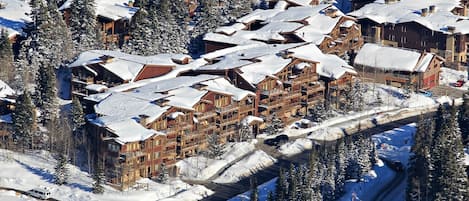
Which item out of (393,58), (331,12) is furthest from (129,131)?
(331,12)

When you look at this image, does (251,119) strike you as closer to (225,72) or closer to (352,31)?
(225,72)

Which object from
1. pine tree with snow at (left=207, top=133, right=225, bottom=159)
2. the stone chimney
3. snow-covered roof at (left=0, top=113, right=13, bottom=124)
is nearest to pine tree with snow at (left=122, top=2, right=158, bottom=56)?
snow-covered roof at (left=0, top=113, right=13, bottom=124)

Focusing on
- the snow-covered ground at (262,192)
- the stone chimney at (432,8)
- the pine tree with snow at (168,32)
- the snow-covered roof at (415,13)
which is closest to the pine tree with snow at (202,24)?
the pine tree with snow at (168,32)

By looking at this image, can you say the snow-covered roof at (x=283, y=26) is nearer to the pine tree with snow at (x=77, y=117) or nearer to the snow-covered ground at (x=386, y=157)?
the snow-covered ground at (x=386, y=157)

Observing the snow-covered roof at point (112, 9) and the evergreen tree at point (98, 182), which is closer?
the evergreen tree at point (98, 182)

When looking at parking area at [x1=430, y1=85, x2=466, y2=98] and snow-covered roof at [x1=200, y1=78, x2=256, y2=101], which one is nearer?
snow-covered roof at [x1=200, y1=78, x2=256, y2=101]

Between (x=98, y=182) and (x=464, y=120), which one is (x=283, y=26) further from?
(x=98, y=182)

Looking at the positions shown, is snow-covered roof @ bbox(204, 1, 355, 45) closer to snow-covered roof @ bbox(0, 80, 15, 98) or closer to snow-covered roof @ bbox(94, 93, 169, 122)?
snow-covered roof @ bbox(94, 93, 169, 122)
